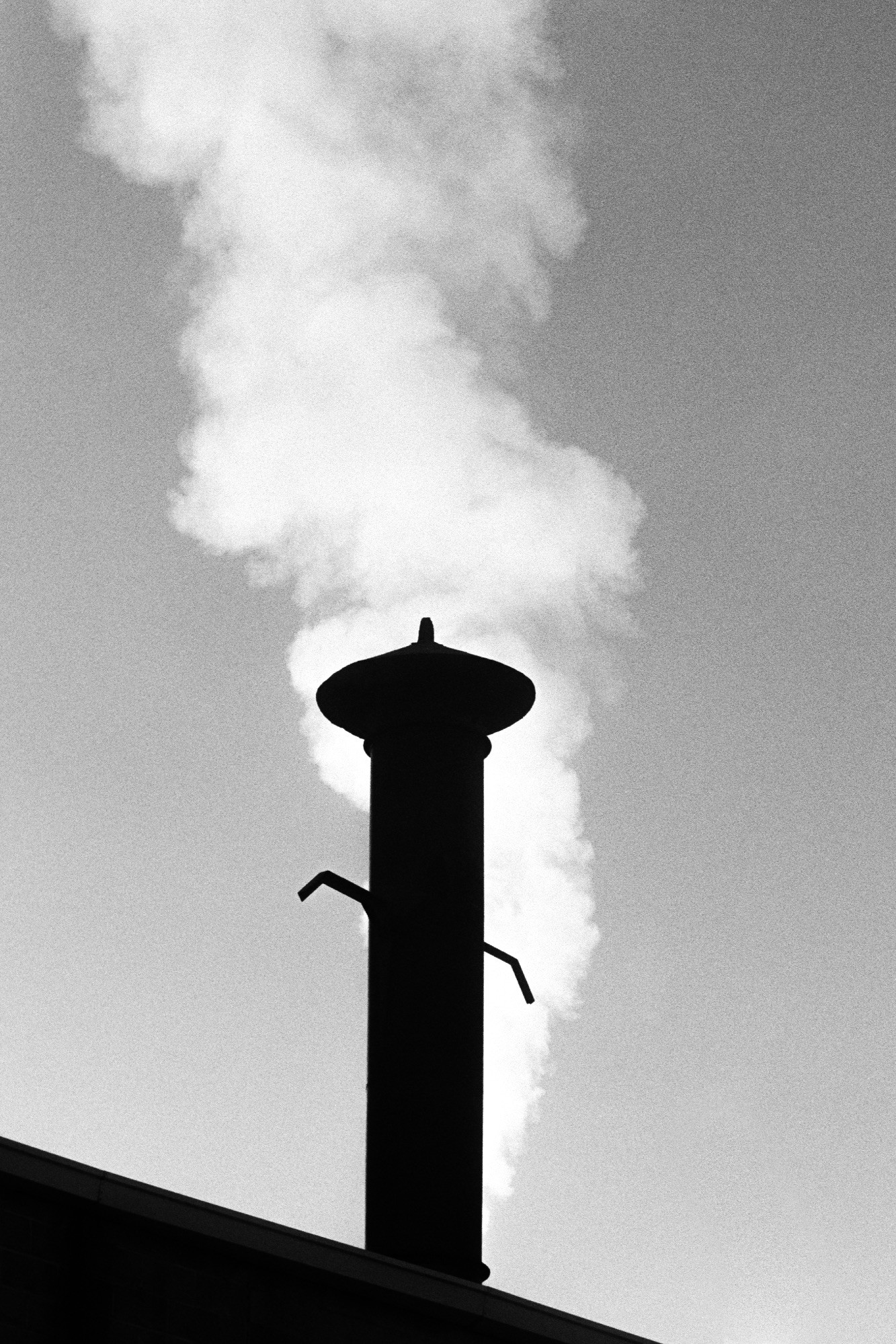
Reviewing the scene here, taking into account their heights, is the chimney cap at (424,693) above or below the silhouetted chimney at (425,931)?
above

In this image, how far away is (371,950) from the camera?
10398 mm

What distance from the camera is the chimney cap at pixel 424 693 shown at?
10859mm

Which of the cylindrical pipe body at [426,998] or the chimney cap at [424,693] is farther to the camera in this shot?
the chimney cap at [424,693]

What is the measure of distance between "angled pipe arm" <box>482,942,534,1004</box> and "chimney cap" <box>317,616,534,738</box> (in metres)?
1.27

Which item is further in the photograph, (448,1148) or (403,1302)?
(448,1148)

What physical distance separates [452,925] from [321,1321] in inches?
123

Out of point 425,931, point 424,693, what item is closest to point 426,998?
point 425,931

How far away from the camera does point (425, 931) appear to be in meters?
10.3

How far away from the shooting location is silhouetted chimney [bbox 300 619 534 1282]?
9.70 metres

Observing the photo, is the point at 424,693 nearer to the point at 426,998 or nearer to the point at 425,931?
the point at 425,931

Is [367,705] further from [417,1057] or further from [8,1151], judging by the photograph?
[8,1151]

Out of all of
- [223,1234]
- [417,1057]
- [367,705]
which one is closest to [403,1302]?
[223,1234]

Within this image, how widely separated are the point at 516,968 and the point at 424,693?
175 centimetres

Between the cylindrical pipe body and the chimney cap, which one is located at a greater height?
the chimney cap
